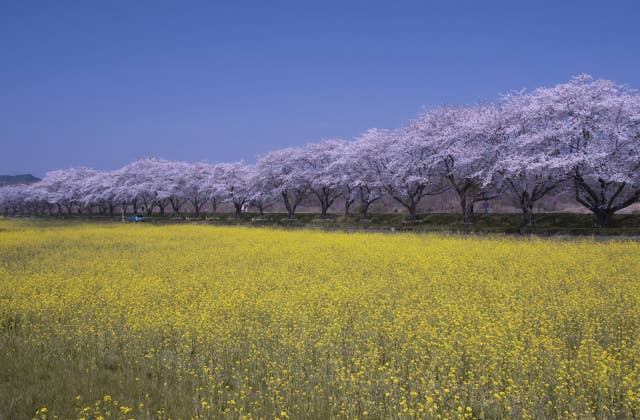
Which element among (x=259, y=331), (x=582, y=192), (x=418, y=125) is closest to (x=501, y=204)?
(x=418, y=125)

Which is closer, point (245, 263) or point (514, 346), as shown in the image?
point (514, 346)

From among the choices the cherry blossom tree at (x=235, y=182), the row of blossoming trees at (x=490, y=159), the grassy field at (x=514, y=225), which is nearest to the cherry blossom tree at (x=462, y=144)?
the row of blossoming trees at (x=490, y=159)

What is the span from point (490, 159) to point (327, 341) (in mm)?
34436

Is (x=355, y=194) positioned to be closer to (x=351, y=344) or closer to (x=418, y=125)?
(x=418, y=125)

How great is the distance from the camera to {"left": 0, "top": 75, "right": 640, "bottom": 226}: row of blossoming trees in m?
32.3

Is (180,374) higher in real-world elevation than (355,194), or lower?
lower

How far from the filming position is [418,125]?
158ft

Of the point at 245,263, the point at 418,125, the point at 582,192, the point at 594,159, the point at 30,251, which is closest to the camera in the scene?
the point at 245,263

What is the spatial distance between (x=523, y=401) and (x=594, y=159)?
96.6 ft

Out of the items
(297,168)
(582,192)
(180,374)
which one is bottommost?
(180,374)

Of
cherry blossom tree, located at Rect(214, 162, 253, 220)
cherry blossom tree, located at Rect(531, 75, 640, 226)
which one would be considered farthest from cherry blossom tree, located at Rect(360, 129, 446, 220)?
cherry blossom tree, located at Rect(214, 162, 253, 220)

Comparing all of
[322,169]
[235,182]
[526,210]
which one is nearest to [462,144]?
[526,210]

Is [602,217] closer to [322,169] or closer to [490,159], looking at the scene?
[490,159]

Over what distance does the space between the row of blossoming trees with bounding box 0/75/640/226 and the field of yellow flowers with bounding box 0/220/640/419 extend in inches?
705
